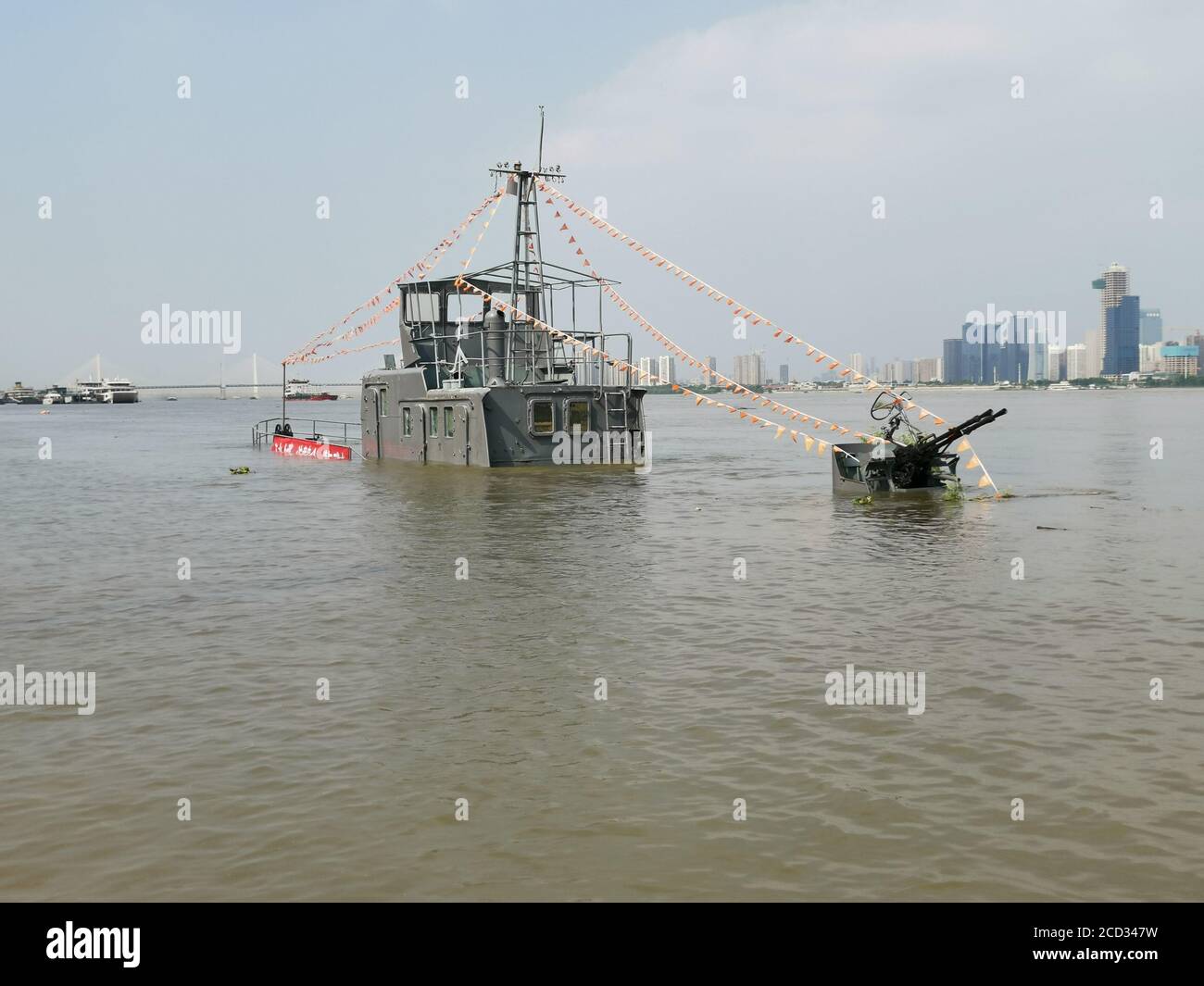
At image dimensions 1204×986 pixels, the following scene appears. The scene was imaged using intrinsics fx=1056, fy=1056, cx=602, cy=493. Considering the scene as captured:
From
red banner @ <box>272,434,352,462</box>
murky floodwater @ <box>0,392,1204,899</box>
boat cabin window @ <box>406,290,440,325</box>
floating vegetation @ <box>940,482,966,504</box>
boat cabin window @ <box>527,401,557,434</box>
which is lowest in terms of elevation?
murky floodwater @ <box>0,392,1204,899</box>

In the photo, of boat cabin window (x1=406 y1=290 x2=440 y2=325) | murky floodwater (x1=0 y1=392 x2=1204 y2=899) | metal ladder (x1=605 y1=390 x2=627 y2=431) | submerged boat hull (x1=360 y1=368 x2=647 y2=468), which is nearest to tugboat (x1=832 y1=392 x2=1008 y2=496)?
murky floodwater (x1=0 y1=392 x2=1204 y2=899)

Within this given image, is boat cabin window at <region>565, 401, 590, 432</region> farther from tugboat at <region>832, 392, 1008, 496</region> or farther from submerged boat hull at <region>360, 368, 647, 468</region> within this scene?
tugboat at <region>832, 392, 1008, 496</region>

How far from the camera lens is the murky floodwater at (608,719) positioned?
6078mm

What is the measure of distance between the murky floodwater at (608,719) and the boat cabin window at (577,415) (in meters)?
15.8

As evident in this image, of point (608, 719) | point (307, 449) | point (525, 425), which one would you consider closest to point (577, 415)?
point (525, 425)

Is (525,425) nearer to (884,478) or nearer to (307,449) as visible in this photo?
(884,478)

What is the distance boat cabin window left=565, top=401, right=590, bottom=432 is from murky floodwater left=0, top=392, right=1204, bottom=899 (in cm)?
1577

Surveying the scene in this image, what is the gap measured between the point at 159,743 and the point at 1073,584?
11953 millimetres

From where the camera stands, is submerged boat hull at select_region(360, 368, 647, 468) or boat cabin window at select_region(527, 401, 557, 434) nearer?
submerged boat hull at select_region(360, 368, 647, 468)

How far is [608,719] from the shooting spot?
8727mm

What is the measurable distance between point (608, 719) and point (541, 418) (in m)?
27.9

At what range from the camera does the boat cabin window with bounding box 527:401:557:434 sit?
3603 cm

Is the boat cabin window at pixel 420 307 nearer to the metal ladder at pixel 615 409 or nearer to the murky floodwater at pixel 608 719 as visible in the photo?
the metal ladder at pixel 615 409
